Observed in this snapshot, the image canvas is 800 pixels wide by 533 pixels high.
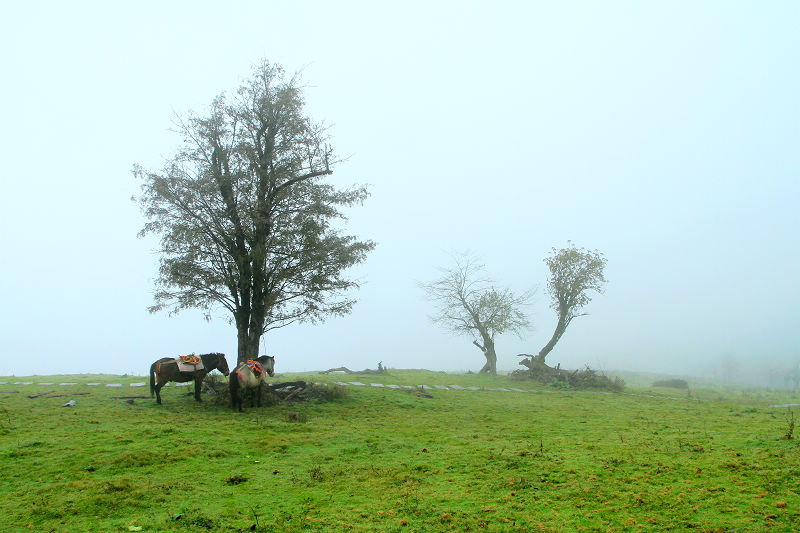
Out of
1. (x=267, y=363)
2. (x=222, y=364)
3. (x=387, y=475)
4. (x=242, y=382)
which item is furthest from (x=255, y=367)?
(x=387, y=475)

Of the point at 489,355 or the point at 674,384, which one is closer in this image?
the point at 489,355

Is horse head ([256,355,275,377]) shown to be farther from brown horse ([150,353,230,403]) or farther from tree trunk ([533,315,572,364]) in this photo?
tree trunk ([533,315,572,364])

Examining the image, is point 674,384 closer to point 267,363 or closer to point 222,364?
point 267,363

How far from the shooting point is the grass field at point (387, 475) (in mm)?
4879

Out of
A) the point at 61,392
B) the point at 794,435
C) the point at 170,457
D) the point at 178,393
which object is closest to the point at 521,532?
the point at 170,457

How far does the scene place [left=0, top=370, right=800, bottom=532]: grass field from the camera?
4.88 meters

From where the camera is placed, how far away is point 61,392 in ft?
49.2

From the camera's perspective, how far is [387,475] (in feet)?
21.7

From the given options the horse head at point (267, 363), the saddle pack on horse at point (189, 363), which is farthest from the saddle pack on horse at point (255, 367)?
the saddle pack on horse at point (189, 363)

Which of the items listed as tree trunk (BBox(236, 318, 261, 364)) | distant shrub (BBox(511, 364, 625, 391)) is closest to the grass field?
tree trunk (BBox(236, 318, 261, 364))

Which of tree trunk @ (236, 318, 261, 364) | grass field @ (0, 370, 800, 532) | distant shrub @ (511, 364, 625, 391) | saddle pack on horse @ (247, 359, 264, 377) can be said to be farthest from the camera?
distant shrub @ (511, 364, 625, 391)

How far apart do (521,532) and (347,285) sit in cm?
1324

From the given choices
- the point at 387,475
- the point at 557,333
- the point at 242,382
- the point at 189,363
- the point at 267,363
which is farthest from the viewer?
the point at 557,333

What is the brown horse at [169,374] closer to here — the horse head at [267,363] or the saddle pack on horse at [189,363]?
the saddle pack on horse at [189,363]
